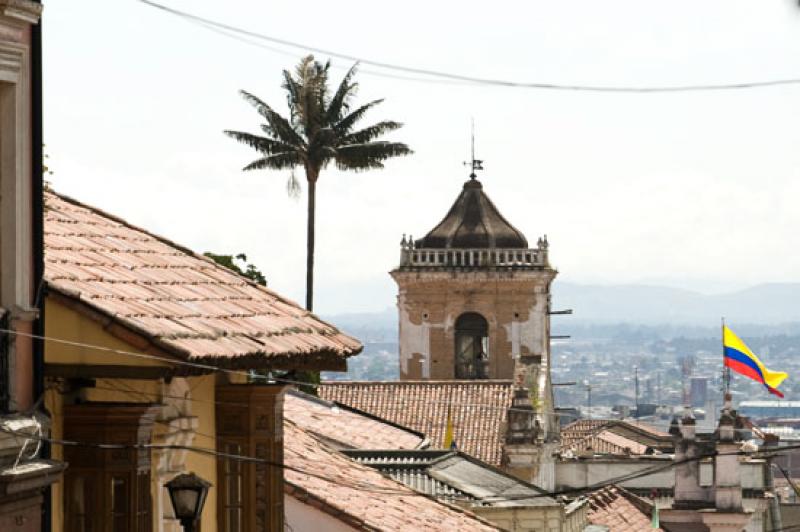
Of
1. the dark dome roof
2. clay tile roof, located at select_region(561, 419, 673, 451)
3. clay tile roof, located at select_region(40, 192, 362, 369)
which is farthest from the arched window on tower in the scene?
clay tile roof, located at select_region(40, 192, 362, 369)

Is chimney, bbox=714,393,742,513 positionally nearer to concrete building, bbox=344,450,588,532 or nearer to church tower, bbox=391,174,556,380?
church tower, bbox=391,174,556,380

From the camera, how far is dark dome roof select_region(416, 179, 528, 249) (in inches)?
3056

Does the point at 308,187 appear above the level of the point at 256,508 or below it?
→ above

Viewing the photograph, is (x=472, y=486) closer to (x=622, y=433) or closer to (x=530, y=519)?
(x=530, y=519)

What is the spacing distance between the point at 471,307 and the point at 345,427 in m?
41.3

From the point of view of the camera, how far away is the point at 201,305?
12641 millimetres

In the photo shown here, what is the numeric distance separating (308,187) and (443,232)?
64.6 feet

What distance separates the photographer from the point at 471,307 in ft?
249

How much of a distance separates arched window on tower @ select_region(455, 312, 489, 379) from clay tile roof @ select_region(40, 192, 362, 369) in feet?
199

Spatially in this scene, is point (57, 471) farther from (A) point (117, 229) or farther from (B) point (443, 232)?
(B) point (443, 232)

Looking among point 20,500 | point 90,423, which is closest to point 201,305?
point 90,423

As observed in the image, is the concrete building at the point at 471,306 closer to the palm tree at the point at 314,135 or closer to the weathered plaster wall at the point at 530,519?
the palm tree at the point at 314,135

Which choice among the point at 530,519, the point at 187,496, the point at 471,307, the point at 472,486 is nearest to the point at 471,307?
the point at 471,307

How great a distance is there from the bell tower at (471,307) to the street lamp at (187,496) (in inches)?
2461
